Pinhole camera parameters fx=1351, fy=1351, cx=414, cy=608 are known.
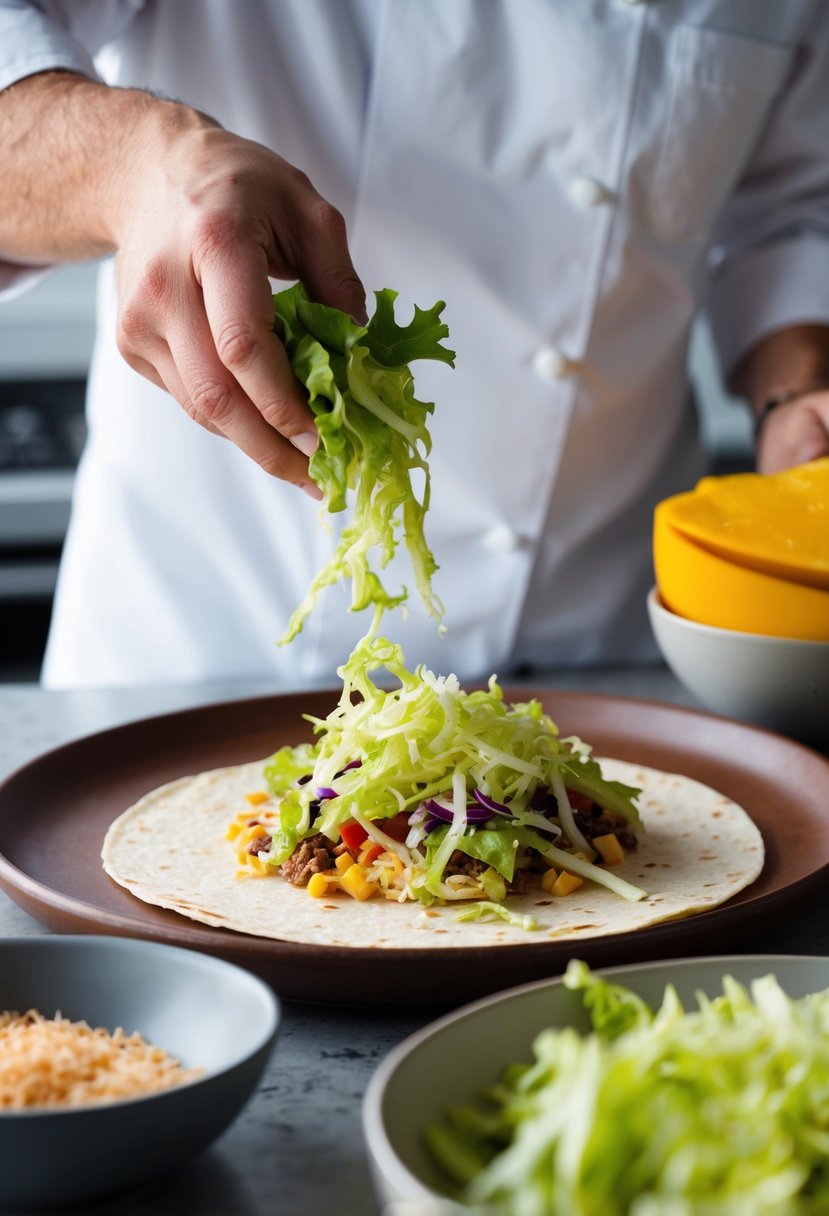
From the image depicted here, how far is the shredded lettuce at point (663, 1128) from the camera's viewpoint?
0.75 meters

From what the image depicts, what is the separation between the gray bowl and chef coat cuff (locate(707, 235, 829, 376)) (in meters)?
2.07

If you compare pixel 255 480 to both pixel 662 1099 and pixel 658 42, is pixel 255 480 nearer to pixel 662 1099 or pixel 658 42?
pixel 658 42

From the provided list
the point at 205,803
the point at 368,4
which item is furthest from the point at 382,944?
the point at 368,4

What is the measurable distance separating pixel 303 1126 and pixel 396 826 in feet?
1.77

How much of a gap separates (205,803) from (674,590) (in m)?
0.74

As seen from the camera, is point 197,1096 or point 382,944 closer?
point 197,1096

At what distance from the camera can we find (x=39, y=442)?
15.7 feet

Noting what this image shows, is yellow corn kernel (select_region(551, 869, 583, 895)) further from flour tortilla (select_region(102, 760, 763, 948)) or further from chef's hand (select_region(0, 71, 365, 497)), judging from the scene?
chef's hand (select_region(0, 71, 365, 497))

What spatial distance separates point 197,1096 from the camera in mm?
905

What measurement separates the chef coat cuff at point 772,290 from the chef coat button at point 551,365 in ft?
1.79

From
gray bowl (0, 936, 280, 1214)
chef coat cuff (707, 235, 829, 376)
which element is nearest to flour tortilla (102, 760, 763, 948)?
gray bowl (0, 936, 280, 1214)

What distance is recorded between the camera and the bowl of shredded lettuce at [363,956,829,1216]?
751 millimetres

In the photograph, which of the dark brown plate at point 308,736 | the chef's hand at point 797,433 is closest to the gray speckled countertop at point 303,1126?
the dark brown plate at point 308,736

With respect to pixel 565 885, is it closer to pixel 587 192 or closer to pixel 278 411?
pixel 278 411
